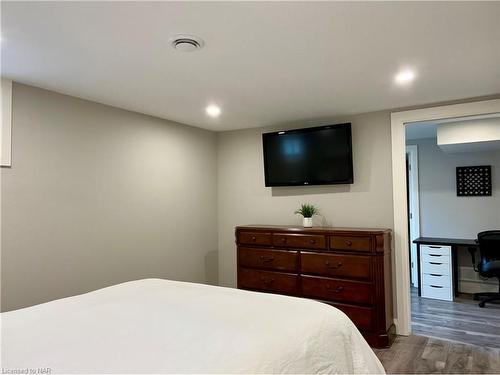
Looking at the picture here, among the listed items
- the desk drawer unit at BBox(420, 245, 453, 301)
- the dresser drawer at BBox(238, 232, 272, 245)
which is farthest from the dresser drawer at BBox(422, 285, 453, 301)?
the dresser drawer at BBox(238, 232, 272, 245)

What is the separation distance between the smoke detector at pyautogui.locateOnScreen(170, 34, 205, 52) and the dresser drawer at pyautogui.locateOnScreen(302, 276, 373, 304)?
2.39m

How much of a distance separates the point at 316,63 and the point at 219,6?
35.8 inches

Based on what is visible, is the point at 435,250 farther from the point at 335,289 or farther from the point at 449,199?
the point at 335,289

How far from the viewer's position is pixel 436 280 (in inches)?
185

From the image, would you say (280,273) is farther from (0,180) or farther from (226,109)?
(0,180)

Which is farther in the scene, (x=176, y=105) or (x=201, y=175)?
(x=201, y=175)

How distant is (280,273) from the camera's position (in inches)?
143

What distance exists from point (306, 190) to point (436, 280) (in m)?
2.29

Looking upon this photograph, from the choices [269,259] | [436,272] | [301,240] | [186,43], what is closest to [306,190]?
[301,240]

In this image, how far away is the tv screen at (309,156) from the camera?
3.69 m

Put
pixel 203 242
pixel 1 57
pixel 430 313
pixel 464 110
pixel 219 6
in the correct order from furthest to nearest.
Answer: pixel 203 242, pixel 430 313, pixel 464 110, pixel 1 57, pixel 219 6

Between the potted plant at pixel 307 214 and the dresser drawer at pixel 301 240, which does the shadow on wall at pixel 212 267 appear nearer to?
the dresser drawer at pixel 301 240

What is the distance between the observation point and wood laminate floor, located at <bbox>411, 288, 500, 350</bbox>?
3.34 metres

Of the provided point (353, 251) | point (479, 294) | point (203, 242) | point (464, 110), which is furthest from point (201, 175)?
point (479, 294)
